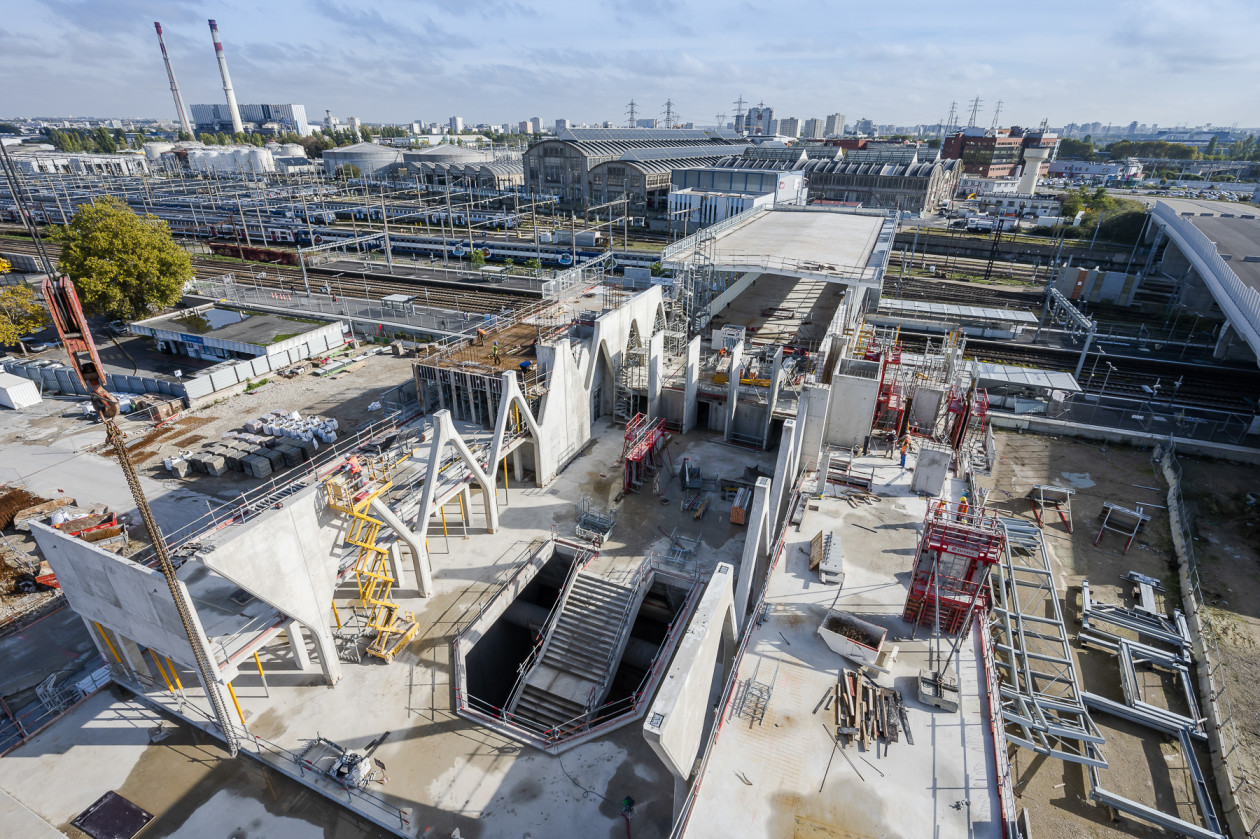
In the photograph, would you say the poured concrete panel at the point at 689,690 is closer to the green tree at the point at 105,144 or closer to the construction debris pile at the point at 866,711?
the construction debris pile at the point at 866,711

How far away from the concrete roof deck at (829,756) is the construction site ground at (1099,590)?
17.0 feet

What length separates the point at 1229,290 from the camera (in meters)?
39.2

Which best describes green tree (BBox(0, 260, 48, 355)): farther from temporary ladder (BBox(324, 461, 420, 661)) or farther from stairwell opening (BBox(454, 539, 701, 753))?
stairwell opening (BBox(454, 539, 701, 753))

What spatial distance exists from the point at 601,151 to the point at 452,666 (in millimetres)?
105957

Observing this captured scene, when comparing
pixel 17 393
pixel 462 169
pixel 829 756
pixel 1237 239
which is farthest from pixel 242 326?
pixel 1237 239

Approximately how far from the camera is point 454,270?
69188 millimetres

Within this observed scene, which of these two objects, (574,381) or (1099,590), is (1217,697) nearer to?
(1099,590)

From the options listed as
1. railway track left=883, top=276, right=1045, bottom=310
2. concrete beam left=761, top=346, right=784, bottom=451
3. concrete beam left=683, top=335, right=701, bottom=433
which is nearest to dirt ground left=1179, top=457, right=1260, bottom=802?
concrete beam left=761, top=346, right=784, bottom=451

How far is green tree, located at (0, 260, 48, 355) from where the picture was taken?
4328 cm

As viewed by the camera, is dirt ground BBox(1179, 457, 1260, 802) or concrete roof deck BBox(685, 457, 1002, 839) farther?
dirt ground BBox(1179, 457, 1260, 802)

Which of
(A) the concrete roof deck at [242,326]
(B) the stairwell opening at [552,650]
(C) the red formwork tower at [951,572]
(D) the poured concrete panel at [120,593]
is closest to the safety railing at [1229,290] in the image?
(C) the red formwork tower at [951,572]

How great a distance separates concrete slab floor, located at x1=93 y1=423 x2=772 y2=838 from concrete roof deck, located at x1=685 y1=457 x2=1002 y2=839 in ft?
9.54

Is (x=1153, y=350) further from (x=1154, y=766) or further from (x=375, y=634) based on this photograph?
(x=375, y=634)

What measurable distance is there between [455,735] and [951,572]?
15349 millimetres
